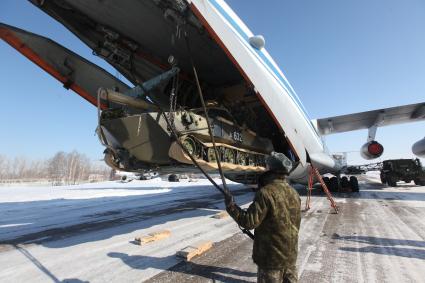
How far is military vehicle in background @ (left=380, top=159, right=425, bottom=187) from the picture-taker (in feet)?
67.7

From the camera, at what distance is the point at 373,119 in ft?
51.5

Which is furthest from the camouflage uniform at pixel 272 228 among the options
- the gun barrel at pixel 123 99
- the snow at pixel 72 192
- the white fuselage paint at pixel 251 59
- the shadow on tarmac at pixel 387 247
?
the snow at pixel 72 192

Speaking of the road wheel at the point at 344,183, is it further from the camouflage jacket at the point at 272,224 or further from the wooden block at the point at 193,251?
the camouflage jacket at the point at 272,224

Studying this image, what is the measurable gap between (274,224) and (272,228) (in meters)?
0.04

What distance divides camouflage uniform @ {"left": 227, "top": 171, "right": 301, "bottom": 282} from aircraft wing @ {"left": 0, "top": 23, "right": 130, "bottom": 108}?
13.6ft

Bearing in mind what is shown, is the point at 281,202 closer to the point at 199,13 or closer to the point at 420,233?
the point at 199,13

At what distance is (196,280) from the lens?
3486 mm

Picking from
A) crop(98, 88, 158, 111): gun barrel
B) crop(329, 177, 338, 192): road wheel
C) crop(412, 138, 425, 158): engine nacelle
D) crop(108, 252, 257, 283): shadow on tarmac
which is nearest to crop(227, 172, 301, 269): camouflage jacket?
crop(108, 252, 257, 283): shadow on tarmac

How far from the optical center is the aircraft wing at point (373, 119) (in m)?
14.2

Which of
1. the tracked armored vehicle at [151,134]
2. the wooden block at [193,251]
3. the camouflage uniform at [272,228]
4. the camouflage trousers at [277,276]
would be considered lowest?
the wooden block at [193,251]

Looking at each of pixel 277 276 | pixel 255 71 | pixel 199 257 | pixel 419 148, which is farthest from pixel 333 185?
pixel 277 276

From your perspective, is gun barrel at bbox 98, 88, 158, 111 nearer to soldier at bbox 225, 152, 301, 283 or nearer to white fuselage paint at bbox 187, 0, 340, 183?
white fuselage paint at bbox 187, 0, 340, 183

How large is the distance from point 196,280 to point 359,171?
1981cm

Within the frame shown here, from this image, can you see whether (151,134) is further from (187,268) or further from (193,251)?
(187,268)
